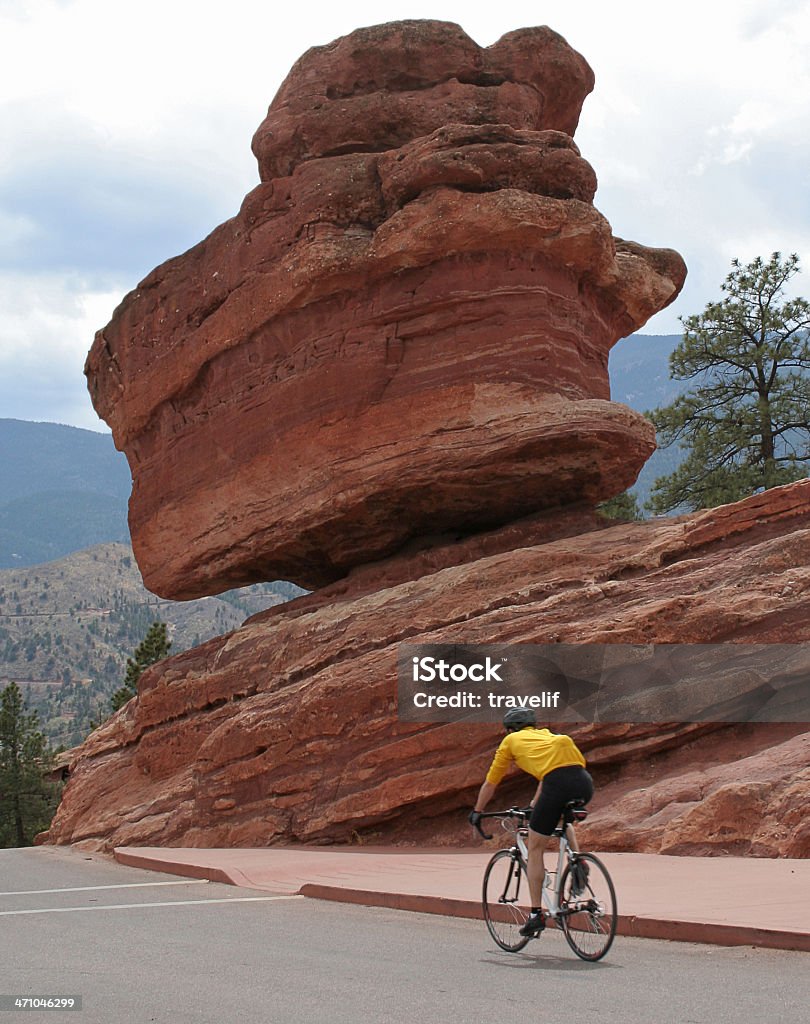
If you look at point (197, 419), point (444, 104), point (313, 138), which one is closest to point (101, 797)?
point (197, 419)

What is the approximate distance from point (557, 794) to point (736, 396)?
80.4ft

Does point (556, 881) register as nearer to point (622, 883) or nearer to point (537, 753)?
point (537, 753)

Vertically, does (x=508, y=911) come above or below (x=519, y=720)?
below

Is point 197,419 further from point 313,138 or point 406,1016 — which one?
point 406,1016

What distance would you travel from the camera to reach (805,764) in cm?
1270

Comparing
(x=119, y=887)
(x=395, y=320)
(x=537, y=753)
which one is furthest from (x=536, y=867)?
(x=395, y=320)

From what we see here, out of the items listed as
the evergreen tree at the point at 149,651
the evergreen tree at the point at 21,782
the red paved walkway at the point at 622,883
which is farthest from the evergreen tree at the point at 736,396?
the evergreen tree at the point at 21,782

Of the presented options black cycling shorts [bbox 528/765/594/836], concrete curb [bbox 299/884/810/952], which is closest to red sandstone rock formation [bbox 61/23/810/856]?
concrete curb [bbox 299/884/810/952]

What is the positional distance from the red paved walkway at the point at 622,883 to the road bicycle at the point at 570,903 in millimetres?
826

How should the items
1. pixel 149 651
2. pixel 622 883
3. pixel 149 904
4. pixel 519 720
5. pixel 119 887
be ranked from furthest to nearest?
pixel 149 651
pixel 119 887
pixel 149 904
pixel 622 883
pixel 519 720

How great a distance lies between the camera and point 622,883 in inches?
403

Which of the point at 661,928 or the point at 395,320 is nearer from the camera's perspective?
the point at 661,928

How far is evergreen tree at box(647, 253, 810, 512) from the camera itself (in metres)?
29.1

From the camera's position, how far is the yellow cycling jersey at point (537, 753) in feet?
25.3
